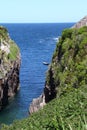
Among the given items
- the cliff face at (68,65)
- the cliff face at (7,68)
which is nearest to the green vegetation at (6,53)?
the cliff face at (7,68)

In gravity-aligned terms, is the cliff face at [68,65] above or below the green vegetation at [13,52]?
above

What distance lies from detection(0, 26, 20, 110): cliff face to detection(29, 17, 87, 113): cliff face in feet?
56.2

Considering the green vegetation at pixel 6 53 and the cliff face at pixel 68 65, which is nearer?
the cliff face at pixel 68 65

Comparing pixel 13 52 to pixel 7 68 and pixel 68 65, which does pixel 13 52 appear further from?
pixel 68 65

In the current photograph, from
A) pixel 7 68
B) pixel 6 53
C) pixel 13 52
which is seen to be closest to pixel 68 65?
pixel 7 68

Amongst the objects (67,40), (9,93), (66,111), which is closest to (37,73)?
(9,93)

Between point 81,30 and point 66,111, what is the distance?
22.9 meters

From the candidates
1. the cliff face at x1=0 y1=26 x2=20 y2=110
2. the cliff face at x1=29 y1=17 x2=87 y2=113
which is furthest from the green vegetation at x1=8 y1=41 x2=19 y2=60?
the cliff face at x1=29 y1=17 x2=87 y2=113

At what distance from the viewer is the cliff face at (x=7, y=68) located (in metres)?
64.3

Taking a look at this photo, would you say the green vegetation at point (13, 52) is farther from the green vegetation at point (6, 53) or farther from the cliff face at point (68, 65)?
the cliff face at point (68, 65)

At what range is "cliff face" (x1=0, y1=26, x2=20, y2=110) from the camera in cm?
6430

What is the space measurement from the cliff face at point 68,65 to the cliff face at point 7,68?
1714 centimetres

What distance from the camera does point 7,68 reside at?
2628 inches

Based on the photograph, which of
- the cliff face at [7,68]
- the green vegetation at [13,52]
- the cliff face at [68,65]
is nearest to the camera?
the cliff face at [68,65]
